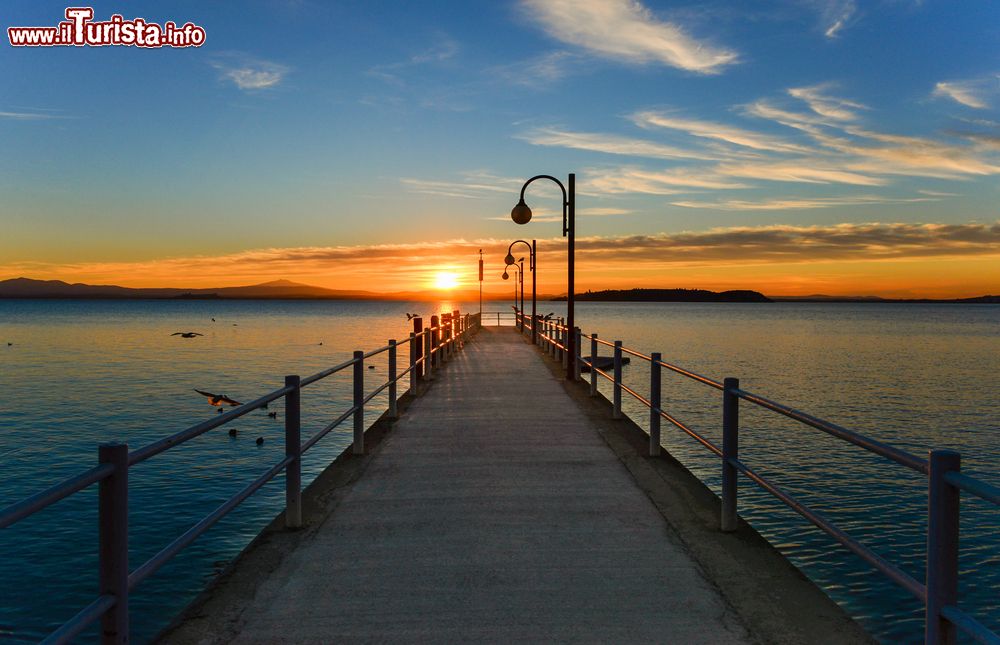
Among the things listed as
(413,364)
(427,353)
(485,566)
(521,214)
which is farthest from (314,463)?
(485,566)

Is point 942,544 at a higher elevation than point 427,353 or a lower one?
higher

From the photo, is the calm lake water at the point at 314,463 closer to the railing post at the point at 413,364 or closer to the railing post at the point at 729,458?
the railing post at the point at 413,364

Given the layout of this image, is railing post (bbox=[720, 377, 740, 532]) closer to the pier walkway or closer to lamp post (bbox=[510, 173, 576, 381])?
Result: the pier walkway

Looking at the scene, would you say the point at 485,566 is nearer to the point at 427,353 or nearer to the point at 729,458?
the point at 729,458

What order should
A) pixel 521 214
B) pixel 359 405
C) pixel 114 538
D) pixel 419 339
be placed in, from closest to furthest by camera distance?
pixel 114 538 < pixel 359 405 < pixel 419 339 < pixel 521 214

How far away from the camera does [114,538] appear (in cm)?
348

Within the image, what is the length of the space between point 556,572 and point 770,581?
144 cm

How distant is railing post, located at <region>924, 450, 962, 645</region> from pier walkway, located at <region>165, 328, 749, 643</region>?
43.6 inches

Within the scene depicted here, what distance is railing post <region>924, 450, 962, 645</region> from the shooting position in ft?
10.7

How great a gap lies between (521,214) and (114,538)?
64.7 feet

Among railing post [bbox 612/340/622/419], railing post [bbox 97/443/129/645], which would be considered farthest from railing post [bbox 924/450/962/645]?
railing post [bbox 612/340/622/419]

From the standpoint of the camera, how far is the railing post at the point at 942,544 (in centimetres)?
326

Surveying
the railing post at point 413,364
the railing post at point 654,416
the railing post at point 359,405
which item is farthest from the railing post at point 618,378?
the railing post at point 413,364

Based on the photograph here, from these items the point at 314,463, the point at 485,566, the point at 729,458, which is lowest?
the point at 314,463
